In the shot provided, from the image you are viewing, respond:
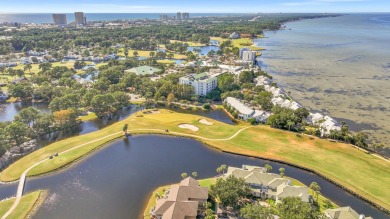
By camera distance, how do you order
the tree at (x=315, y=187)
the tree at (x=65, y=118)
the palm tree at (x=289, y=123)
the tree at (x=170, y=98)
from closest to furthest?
the tree at (x=315, y=187), the palm tree at (x=289, y=123), the tree at (x=65, y=118), the tree at (x=170, y=98)

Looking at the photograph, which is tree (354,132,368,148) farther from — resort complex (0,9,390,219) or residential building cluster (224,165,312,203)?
residential building cluster (224,165,312,203)

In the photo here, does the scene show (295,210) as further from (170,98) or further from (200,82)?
(200,82)

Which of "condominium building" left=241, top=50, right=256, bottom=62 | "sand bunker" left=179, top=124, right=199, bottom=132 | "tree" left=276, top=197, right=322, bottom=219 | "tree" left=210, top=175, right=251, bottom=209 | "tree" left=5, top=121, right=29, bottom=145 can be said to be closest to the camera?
"tree" left=276, top=197, right=322, bottom=219

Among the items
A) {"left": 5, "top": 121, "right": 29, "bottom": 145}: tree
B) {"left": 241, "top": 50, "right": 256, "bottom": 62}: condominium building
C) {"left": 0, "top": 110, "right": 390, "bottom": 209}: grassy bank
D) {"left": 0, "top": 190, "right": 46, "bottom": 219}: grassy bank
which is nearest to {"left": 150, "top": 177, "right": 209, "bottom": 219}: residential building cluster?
{"left": 0, "top": 190, "right": 46, "bottom": 219}: grassy bank

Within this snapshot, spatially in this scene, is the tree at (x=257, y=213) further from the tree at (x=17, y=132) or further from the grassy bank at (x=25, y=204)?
the tree at (x=17, y=132)

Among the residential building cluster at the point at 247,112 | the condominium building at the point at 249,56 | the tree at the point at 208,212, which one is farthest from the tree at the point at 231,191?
the condominium building at the point at 249,56

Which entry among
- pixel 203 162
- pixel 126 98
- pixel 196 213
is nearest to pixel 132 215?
pixel 196 213

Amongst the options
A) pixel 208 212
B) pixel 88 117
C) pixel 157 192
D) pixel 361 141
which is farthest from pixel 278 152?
pixel 88 117
